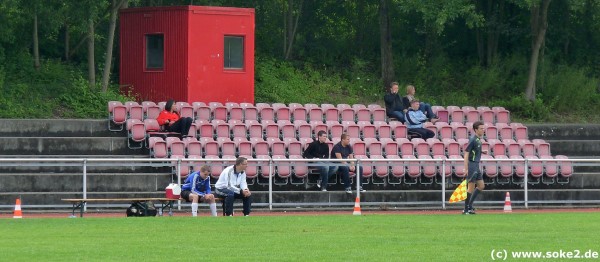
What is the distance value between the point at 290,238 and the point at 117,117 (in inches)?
542

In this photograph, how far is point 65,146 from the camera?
105ft

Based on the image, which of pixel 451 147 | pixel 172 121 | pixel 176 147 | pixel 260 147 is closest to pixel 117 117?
pixel 172 121

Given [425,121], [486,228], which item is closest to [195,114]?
[425,121]

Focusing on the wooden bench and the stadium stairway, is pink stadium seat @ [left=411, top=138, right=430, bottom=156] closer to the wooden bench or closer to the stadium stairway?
the stadium stairway

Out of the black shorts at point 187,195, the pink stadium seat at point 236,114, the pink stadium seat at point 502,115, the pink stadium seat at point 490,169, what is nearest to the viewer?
the black shorts at point 187,195

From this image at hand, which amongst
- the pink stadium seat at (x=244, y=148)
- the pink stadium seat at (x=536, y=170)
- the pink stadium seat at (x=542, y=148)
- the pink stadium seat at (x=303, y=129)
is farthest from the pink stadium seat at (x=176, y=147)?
the pink stadium seat at (x=542, y=148)

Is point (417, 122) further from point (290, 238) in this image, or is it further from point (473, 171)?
point (290, 238)

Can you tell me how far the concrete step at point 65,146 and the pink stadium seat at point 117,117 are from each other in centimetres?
78

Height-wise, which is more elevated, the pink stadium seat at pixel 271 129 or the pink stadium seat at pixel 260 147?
the pink stadium seat at pixel 271 129

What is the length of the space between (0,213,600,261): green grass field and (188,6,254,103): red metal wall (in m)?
11.5

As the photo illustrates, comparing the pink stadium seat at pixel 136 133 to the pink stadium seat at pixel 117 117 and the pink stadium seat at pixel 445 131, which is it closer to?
the pink stadium seat at pixel 117 117

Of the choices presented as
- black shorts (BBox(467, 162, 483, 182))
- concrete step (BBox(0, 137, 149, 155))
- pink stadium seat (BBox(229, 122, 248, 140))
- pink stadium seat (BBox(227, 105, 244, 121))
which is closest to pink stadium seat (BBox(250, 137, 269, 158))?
pink stadium seat (BBox(229, 122, 248, 140))

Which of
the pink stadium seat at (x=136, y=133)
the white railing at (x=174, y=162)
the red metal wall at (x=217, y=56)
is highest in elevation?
the red metal wall at (x=217, y=56)

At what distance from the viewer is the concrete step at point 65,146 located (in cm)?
3158
